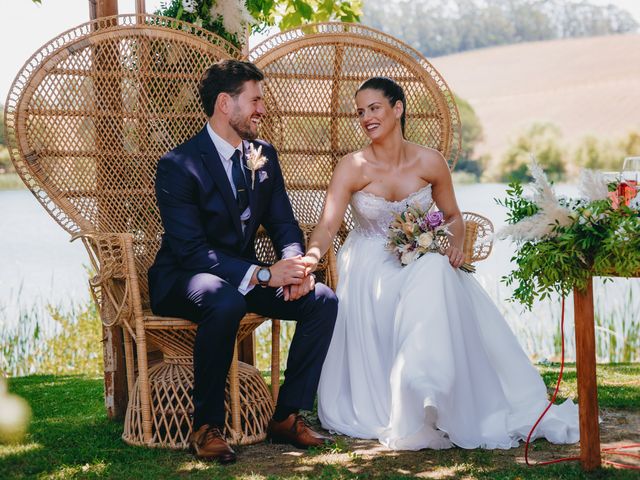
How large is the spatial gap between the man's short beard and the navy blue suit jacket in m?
0.13

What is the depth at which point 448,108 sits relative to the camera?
4.64 meters

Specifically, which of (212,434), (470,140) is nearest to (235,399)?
(212,434)

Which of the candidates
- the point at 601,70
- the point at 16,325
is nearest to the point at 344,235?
the point at 16,325

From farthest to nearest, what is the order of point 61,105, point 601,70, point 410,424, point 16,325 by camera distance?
point 601,70 < point 16,325 < point 61,105 < point 410,424

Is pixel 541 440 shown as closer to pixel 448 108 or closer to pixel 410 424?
pixel 410 424

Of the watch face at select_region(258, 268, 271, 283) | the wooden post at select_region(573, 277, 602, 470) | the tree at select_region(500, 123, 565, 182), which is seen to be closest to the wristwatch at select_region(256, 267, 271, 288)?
the watch face at select_region(258, 268, 271, 283)

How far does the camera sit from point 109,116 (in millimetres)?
4066

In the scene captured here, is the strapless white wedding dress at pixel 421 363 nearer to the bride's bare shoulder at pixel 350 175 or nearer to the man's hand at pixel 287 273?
the bride's bare shoulder at pixel 350 175

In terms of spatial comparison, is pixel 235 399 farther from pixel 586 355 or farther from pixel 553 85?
pixel 553 85

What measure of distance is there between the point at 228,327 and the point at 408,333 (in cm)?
79

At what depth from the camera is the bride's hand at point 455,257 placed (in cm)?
379

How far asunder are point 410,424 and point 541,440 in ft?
1.90

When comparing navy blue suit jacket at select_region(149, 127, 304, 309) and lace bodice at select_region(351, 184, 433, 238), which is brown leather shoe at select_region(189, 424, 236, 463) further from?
lace bodice at select_region(351, 184, 433, 238)

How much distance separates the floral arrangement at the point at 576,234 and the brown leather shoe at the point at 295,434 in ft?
3.59
